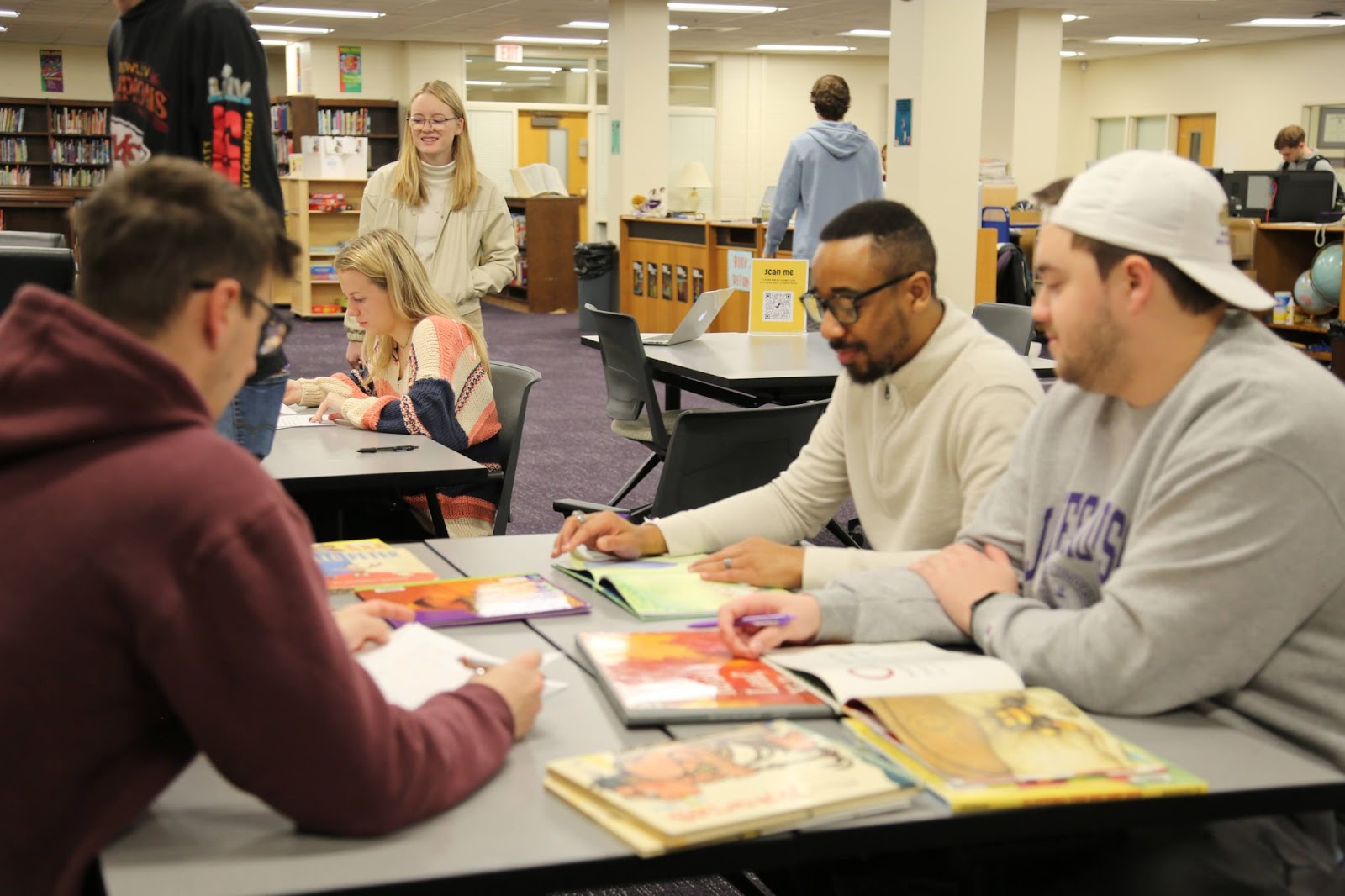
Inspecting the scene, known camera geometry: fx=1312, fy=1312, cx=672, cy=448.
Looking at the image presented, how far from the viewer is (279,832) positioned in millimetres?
1122

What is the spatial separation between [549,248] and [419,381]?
34.7 ft

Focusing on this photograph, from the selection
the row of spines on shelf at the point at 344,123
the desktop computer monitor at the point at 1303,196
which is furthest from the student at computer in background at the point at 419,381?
the row of spines on shelf at the point at 344,123

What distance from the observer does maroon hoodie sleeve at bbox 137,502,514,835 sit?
1008 mm

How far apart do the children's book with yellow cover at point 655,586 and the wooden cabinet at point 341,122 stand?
13417mm

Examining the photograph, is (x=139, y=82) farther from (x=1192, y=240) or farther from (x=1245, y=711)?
(x=1245, y=711)

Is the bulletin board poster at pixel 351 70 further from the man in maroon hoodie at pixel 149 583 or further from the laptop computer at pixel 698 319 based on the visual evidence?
the man in maroon hoodie at pixel 149 583

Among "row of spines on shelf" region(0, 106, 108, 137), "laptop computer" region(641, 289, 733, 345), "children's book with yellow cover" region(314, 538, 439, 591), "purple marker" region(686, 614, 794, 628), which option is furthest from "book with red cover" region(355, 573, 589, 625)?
"row of spines on shelf" region(0, 106, 108, 137)

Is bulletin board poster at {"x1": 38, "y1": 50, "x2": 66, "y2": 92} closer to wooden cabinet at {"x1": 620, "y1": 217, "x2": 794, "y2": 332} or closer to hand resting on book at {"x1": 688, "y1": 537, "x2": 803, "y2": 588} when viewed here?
wooden cabinet at {"x1": 620, "y1": 217, "x2": 794, "y2": 332}

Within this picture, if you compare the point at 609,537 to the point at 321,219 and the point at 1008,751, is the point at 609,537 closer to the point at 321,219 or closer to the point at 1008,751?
the point at 1008,751

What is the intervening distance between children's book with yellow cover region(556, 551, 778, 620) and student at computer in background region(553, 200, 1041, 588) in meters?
0.04

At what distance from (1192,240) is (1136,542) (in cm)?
34

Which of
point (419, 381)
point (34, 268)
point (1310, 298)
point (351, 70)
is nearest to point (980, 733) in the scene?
point (419, 381)

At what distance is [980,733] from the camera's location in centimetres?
131

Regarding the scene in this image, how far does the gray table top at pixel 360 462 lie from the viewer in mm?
2744
